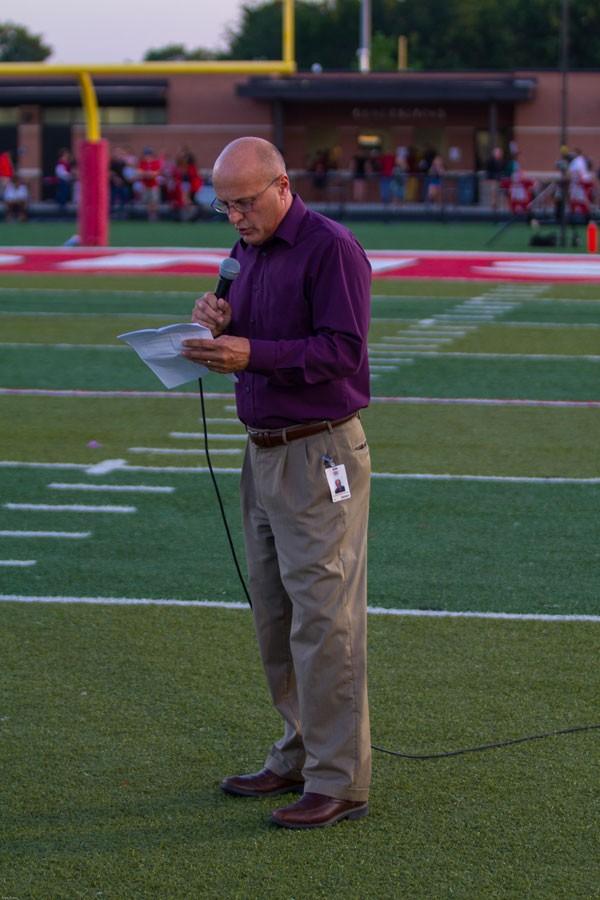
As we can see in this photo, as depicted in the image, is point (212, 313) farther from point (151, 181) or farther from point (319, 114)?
point (319, 114)

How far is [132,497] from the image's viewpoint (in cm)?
827

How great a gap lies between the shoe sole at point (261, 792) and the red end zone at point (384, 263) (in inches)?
650

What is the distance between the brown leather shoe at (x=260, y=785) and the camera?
4508 millimetres

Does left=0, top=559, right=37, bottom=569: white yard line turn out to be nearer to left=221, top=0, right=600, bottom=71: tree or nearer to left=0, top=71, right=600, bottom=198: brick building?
left=0, top=71, right=600, bottom=198: brick building

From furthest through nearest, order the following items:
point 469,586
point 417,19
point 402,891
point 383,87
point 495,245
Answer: point 417,19, point 383,87, point 495,245, point 469,586, point 402,891

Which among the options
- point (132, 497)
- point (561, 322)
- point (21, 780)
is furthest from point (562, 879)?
point (561, 322)

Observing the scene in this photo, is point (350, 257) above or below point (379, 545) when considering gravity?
above

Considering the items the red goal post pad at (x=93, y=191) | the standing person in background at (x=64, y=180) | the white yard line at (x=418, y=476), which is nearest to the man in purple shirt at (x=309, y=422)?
the white yard line at (x=418, y=476)

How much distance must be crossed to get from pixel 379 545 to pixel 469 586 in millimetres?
744

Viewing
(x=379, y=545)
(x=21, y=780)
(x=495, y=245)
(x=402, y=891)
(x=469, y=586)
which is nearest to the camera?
(x=402, y=891)

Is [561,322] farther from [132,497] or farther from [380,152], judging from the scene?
[380,152]

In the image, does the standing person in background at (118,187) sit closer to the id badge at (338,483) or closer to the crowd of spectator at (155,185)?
the crowd of spectator at (155,185)

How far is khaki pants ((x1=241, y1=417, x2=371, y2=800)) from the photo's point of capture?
422 cm

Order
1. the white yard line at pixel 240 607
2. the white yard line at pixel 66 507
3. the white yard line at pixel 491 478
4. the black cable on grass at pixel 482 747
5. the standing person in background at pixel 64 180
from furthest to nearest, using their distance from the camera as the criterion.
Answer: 1. the standing person in background at pixel 64 180
2. the white yard line at pixel 491 478
3. the white yard line at pixel 66 507
4. the white yard line at pixel 240 607
5. the black cable on grass at pixel 482 747
